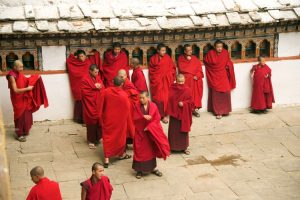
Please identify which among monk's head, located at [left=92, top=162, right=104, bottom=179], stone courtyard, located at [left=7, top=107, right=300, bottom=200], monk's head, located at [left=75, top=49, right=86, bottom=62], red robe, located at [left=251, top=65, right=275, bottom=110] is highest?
monk's head, located at [left=75, top=49, right=86, bottom=62]

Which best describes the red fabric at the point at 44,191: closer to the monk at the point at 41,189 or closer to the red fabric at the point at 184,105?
the monk at the point at 41,189

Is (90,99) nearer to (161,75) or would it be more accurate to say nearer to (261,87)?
(161,75)

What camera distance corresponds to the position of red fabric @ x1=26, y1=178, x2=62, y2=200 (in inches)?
299

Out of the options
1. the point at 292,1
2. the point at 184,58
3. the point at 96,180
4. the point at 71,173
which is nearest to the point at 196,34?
Answer: the point at 184,58

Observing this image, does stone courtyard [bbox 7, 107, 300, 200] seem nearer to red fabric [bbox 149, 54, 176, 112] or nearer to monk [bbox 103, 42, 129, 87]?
red fabric [bbox 149, 54, 176, 112]

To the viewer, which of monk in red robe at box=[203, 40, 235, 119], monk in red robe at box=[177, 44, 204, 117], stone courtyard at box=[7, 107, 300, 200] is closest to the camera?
stone courtyard at box=[7, 107, 300, 200]

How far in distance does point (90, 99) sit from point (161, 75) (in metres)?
2.03

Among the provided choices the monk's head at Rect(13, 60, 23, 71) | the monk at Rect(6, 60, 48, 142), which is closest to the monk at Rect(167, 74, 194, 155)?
the monk at Rect(6, 60, 48, 142)

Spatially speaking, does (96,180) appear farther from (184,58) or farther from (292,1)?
(292,1)

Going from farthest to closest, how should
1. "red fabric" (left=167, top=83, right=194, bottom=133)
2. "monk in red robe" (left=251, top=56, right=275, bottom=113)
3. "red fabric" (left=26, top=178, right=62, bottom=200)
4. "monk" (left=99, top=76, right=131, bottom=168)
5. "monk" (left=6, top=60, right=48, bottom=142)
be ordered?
1. "monk in red robe" (left=251, top=56, right=275, bottom=113)
2. "monk" (left=6, top=60, right=48, bottom=142)
3. "red fabric" (left=167, top=83, right=194, bottom=133)
4. "monk" (left=99, top=76, right=131, bottom=168)
5. "red fabric" (left=26, top=178, right=62, bottom=200)

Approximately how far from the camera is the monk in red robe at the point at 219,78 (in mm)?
12758

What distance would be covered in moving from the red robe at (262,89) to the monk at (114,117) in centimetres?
380

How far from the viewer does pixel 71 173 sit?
10133 mm

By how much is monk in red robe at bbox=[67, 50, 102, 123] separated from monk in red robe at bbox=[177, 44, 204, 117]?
1.78m
